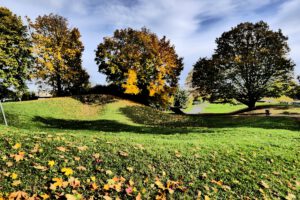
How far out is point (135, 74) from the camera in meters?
33.0

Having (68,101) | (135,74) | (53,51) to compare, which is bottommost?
(68,101)

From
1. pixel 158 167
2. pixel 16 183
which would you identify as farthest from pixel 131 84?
pixel 16 183

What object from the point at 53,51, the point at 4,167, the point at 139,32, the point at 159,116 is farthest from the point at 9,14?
the point at 4,167

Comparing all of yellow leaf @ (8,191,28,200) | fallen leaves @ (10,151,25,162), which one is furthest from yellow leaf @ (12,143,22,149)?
yellow leaf @ (8,191,28,200)

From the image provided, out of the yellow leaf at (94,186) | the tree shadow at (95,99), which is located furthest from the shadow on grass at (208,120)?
the yellow leaf at (94,186)

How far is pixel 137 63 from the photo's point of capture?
33.5 meters

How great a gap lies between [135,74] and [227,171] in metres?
27.0

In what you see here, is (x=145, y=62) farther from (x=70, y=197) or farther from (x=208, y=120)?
(x=70, y=197)

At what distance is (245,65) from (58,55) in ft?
80.9

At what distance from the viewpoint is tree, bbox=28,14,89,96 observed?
102ft

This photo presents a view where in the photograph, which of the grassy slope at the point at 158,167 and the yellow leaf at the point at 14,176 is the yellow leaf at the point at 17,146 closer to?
the grassy slope at the point at 158,167

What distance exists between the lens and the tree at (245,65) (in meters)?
30.3

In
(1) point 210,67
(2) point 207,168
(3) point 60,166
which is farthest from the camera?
(1) point 210,67

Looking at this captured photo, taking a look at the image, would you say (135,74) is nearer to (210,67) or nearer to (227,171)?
(210,67)
